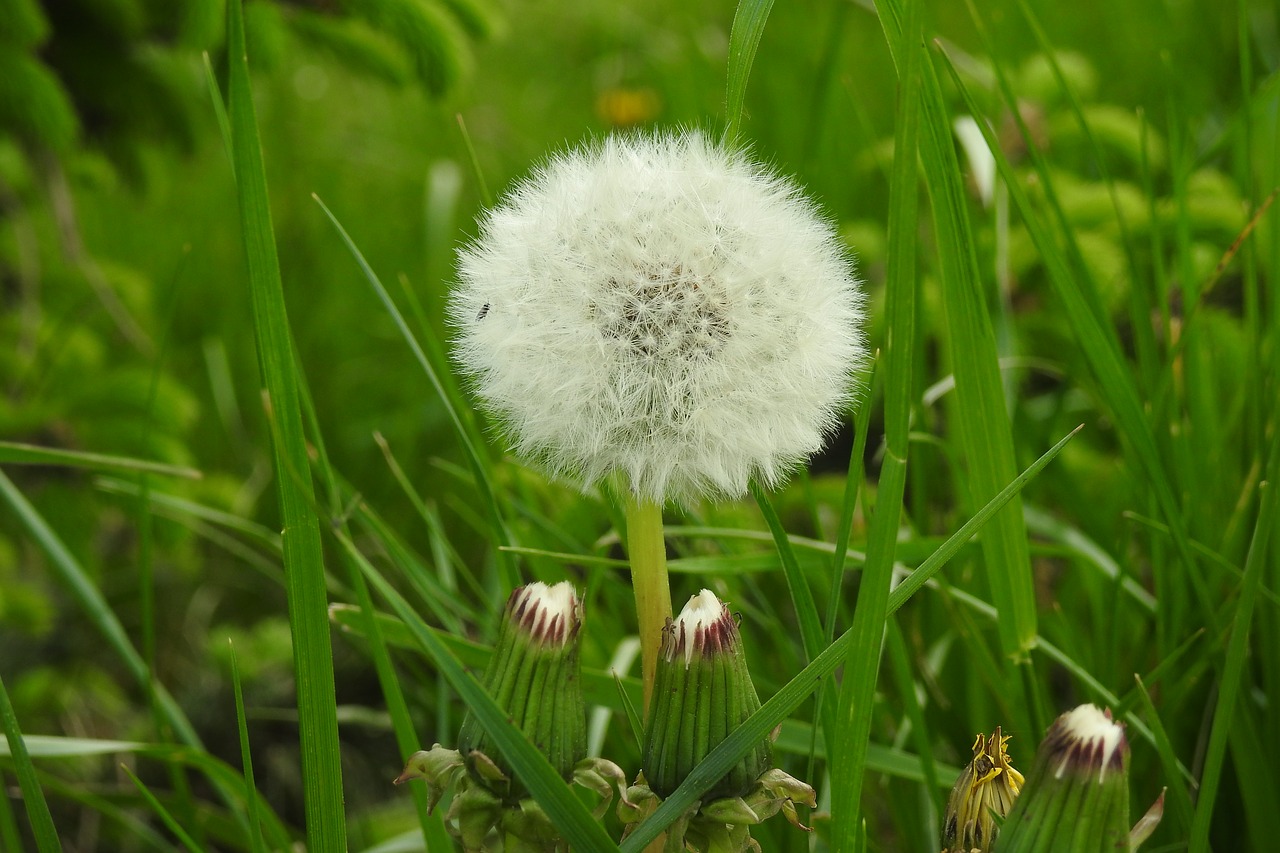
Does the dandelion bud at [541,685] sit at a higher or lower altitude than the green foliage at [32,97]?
lower

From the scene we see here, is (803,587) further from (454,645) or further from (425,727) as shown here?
(425,727)

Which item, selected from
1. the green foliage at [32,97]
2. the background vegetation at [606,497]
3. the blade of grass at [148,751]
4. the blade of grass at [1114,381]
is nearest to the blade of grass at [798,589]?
the background vegetation at [606,497]

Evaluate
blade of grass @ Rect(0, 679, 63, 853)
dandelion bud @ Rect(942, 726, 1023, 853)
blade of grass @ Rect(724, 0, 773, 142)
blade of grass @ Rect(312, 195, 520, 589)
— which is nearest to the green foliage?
blade of grass @ Rect(312, 195, 520, 589)

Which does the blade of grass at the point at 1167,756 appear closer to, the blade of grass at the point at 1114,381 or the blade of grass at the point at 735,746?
the blade of grass at the point at 1114,381

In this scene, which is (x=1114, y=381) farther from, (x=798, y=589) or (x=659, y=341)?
(x=659, y=341)

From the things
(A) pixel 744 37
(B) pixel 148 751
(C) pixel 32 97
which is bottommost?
(B) pixel 148 751

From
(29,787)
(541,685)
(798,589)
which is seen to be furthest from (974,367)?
(29,787)

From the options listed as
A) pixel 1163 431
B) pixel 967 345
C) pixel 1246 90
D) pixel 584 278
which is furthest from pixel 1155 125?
pixel 584 278
